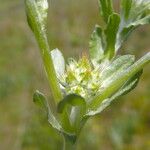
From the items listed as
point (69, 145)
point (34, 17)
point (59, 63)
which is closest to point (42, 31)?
point (34, 17)

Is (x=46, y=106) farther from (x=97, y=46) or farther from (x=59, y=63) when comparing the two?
(x=97, y=46)

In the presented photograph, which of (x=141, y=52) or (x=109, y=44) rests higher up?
(x=109, y=44)

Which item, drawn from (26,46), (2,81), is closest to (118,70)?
(2,81)

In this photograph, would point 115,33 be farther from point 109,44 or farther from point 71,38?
point 71,38

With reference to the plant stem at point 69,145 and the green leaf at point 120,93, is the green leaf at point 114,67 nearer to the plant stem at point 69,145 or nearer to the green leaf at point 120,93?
the green leaf at point 120,93

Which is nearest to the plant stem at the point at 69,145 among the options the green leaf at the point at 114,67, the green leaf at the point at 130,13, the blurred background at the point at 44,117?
the green leaf at the point at 114,67

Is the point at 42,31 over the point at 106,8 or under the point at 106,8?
over
